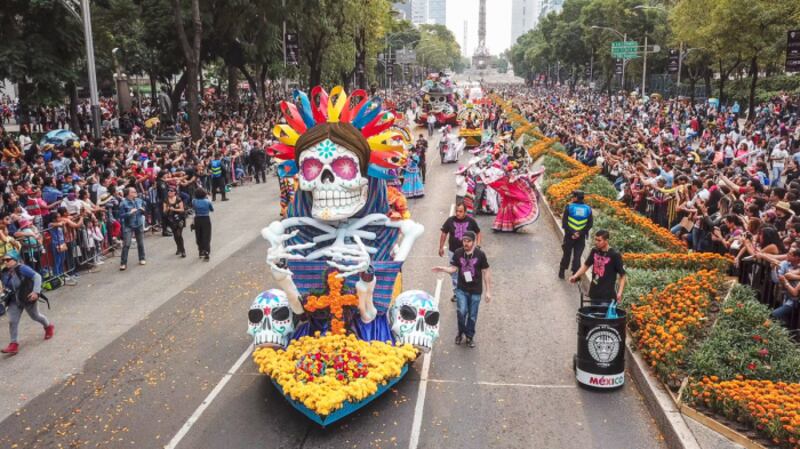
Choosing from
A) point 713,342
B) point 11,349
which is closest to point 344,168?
point 713,342

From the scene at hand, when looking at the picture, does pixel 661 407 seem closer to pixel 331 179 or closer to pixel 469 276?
pixel 469 276

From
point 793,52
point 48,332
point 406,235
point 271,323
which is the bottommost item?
point 48,332

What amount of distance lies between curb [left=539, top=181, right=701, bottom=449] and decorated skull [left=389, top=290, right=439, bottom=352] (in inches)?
102

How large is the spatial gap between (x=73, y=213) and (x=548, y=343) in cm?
976

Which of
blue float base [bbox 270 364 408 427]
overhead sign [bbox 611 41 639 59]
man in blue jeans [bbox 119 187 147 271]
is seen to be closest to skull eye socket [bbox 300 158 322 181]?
blue float base [bbox 270 364 408 427]

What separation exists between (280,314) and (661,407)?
14.8ft

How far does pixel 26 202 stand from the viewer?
46.4 feet

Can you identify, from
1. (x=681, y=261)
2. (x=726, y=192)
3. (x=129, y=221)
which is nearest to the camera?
(x=681, y=261)

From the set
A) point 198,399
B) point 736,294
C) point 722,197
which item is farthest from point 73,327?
point 722,197

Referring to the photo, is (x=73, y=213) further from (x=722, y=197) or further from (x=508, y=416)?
(x=722, y=197)

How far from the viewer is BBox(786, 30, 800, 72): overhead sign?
79.9 feet

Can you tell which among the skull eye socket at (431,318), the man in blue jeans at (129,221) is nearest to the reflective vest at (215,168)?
the man in blue jeans at (129,221)

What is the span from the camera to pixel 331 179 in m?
8.88

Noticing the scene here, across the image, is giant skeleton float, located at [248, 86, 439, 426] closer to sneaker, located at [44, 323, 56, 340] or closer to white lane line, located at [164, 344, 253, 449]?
white lane line, located at [164, 344, 253, 449]
